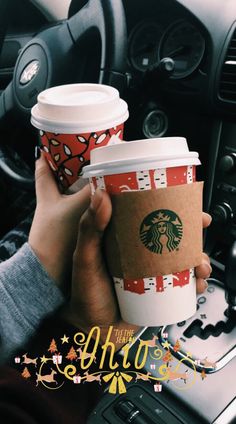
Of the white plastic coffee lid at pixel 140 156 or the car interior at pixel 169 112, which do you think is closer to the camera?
the white plastic coffee lid at pixel 140 156

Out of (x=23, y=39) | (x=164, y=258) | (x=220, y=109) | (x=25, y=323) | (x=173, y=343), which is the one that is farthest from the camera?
(x=23, y=39)

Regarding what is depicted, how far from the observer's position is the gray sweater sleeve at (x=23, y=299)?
86cm

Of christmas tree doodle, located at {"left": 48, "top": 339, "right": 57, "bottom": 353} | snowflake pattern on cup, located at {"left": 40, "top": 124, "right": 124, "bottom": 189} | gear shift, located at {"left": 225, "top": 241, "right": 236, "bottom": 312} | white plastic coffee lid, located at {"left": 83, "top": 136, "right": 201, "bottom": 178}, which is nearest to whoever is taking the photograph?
white plastic coffee lid, located at {"left": 83, "top": 136, "right": 201, "bottom": 178}

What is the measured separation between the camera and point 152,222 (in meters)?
0.75

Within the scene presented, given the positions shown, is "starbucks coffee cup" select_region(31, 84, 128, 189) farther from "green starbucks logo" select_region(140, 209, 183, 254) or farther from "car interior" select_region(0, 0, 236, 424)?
"car interior" select_region(0, 0, 236, 424)

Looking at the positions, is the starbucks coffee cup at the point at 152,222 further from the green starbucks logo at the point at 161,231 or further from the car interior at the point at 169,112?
the car interior at the point at 169,112

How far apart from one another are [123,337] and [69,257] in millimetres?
243

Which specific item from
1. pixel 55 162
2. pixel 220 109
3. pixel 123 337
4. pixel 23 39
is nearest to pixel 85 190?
pixel 55 162

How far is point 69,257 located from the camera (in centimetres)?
91

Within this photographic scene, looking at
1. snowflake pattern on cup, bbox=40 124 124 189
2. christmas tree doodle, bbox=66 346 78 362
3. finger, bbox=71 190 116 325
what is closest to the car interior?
christmas tree doodle, bbox=66 346 78 362

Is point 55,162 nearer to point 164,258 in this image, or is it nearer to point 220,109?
point 164,258

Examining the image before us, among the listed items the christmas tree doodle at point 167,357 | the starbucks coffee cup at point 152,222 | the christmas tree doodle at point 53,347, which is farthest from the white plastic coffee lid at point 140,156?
the christmas tree doodle at point 167,357

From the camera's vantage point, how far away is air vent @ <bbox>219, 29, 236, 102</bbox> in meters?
1.28

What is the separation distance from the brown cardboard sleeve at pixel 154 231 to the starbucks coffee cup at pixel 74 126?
13 centimetres
